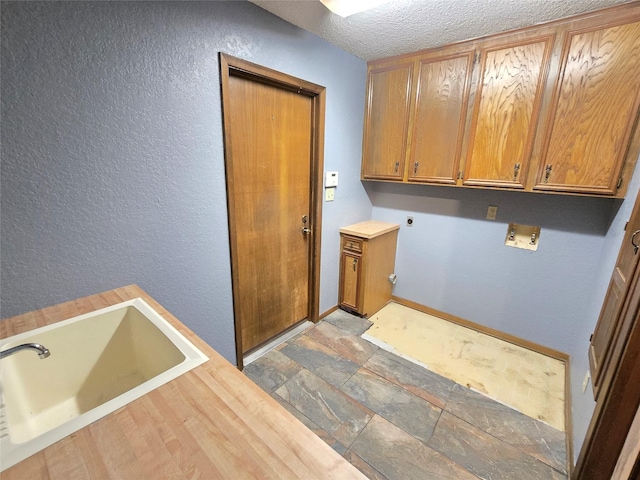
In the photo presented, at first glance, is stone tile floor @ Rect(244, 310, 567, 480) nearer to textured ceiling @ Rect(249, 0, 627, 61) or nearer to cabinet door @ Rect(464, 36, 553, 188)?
cabinet door @ Rect(464, 36, 553, 188)

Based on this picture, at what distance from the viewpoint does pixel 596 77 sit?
160 cm

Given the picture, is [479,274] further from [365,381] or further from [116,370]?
[116,370]

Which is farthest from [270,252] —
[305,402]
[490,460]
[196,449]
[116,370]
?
[490,460]

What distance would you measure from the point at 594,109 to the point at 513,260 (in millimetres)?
1134

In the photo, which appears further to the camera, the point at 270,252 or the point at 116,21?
the point at 270,252

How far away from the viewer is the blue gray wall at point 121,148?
3.22 ft

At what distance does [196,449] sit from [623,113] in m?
2.52

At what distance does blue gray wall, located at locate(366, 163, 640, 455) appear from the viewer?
1851 mm

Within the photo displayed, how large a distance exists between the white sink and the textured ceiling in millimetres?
1775

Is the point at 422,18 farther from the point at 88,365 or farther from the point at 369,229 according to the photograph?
the point at 88,365

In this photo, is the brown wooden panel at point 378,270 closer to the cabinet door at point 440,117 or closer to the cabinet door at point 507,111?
the cabinet door at point 440,117

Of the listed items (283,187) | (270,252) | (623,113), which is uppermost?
(623,113)

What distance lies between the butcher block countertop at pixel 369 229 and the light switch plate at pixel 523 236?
37.7 inches

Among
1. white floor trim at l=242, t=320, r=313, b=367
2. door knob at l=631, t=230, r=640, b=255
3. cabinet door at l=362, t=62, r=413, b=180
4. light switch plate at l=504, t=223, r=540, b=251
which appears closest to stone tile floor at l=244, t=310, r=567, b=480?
white floor trim at l=242, t=320, r=313, b=367
